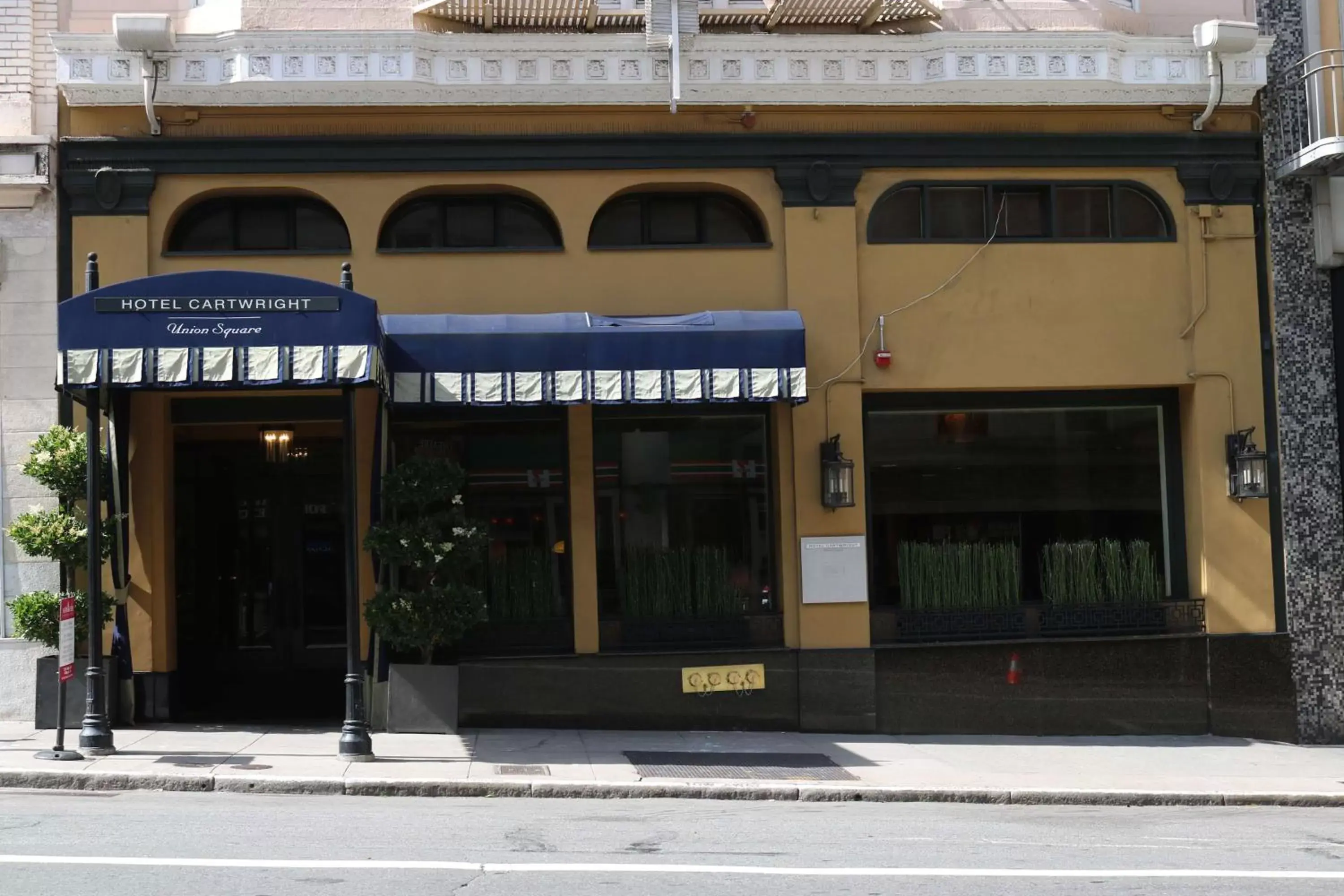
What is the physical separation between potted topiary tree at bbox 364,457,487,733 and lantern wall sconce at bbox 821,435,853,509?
11.8 feet

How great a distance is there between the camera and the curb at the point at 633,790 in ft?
36.0

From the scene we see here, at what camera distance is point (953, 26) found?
14922 millimetres

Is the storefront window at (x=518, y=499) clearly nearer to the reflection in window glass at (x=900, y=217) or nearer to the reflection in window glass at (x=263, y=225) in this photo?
the reflection in window glass at (x=263, y=225)

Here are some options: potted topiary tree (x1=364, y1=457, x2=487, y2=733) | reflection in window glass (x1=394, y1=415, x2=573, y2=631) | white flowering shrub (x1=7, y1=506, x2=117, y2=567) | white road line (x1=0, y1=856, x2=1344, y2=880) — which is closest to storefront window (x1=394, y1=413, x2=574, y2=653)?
reflection in window glass (x1=394, y1=415, x2=573, y2=631)

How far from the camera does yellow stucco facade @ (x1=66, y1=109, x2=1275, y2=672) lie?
46.4 ft

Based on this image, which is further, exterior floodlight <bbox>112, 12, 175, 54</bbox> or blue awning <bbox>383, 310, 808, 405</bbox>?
exterior floodlight <bbox>112, 12, 175, 54</bbox>

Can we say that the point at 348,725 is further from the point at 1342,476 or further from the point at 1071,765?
the point at 1342,476

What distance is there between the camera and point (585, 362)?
44.2 feet

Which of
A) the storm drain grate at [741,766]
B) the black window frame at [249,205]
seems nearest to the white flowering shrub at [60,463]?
the black window frame at [249,205]

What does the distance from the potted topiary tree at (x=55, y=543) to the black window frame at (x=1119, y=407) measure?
8.05 metres

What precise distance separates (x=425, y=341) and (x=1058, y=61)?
24.5 feet

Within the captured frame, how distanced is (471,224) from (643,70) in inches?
97.5

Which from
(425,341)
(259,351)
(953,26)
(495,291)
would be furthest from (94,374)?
(953,26)

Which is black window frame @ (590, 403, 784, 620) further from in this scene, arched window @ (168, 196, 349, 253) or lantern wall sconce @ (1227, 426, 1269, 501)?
lantern wall sconce @ (1227, 426, 1269, 501)
